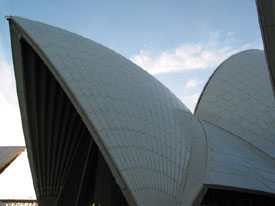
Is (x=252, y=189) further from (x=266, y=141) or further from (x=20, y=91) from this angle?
(x=20, y=91)

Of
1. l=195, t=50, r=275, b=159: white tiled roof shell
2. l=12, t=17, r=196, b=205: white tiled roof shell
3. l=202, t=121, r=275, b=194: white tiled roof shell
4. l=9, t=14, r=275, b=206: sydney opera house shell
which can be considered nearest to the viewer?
l=12, t=17, r=196, b=205: white tiled roof shell

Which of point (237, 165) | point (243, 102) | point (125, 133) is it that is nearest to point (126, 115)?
point (125, 133)

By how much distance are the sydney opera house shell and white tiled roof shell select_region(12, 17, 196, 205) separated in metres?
0.04

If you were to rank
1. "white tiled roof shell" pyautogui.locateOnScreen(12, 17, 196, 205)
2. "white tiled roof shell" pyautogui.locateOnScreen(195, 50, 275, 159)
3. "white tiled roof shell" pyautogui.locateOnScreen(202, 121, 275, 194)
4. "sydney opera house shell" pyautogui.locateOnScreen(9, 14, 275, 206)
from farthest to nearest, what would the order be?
1. "white tiled roof shell" pyautogui.locateOnScreen(195, 50, 275, 159)
2. "white tiled roof shell" pyautogui.locateOnScreen(202, 121, 275, 194)
3. "sydney opera house shell" pyautogui.locateOnScreen(9, 14, 275, 206)
4. "white tiled roof shell" pyautogui.locateOnScreen(12, 17, 196, 205)

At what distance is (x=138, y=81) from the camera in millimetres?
10328

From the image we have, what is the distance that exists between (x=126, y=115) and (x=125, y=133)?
3.05ft

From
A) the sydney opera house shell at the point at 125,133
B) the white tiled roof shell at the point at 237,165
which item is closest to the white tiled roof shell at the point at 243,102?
the sydney opera house shell at the point at 125,133

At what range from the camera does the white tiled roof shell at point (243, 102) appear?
12836 mm

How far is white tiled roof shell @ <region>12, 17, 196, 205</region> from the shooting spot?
642 centimetres

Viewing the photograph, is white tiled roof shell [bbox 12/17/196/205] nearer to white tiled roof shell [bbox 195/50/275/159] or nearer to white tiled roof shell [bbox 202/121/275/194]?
white tiled roof shell [bbox 202/121/275/194]

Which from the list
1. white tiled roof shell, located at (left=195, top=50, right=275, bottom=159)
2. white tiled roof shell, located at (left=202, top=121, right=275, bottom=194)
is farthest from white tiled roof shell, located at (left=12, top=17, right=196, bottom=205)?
white tiled roof shell, located at (left=195, top=50, right=275, bottom=159)

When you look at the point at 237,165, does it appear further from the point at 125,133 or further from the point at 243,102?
the point at 243,102

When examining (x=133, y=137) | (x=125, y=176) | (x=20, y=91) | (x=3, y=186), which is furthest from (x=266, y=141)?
(x=3, y=186)

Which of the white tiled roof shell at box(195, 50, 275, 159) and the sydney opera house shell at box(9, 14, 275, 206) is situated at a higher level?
the white tiled roof shell at box(195, 50, 275, 159)
